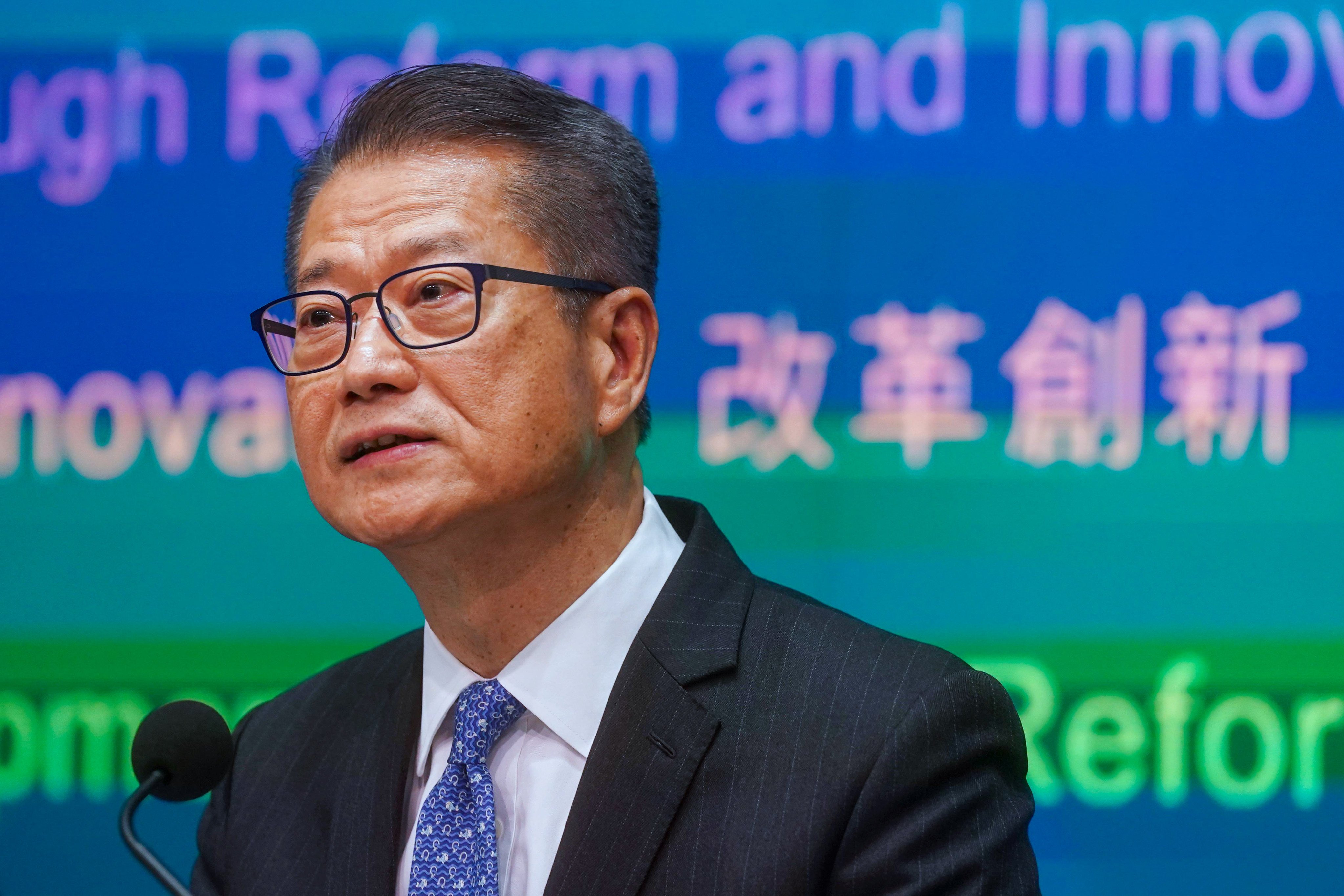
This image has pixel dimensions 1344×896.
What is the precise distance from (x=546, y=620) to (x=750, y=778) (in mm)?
298

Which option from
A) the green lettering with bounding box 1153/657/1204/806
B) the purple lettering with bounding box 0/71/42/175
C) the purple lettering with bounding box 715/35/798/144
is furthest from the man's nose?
the green lettering with bounding box 1153/657/1204/806

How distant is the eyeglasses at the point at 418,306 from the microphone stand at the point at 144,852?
47 cm

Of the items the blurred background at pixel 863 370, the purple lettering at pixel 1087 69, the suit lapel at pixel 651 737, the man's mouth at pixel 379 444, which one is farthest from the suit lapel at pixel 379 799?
the purple lettering at pixel 1087 69

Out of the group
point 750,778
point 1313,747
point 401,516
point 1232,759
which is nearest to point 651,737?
point 750,778

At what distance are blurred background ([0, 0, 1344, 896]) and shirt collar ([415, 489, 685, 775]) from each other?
0.70 metres

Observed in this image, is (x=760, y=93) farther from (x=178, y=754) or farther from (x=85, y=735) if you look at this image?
(x=85, y=735)

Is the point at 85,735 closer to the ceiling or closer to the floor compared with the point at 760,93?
closer to the floor

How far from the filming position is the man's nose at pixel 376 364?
1302mm

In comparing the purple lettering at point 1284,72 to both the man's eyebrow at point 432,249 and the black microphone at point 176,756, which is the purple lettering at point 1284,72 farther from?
the black microphone at point 176,756

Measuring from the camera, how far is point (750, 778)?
1294 mm

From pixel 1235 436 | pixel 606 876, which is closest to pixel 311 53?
pixel 606 876

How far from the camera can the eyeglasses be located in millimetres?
1319

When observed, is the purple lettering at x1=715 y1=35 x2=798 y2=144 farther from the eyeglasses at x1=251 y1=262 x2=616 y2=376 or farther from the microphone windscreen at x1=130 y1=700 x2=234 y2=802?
the microphone windscreen at x1=130 y1=700 x2=234 y2=802

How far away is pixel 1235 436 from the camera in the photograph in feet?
6.89
